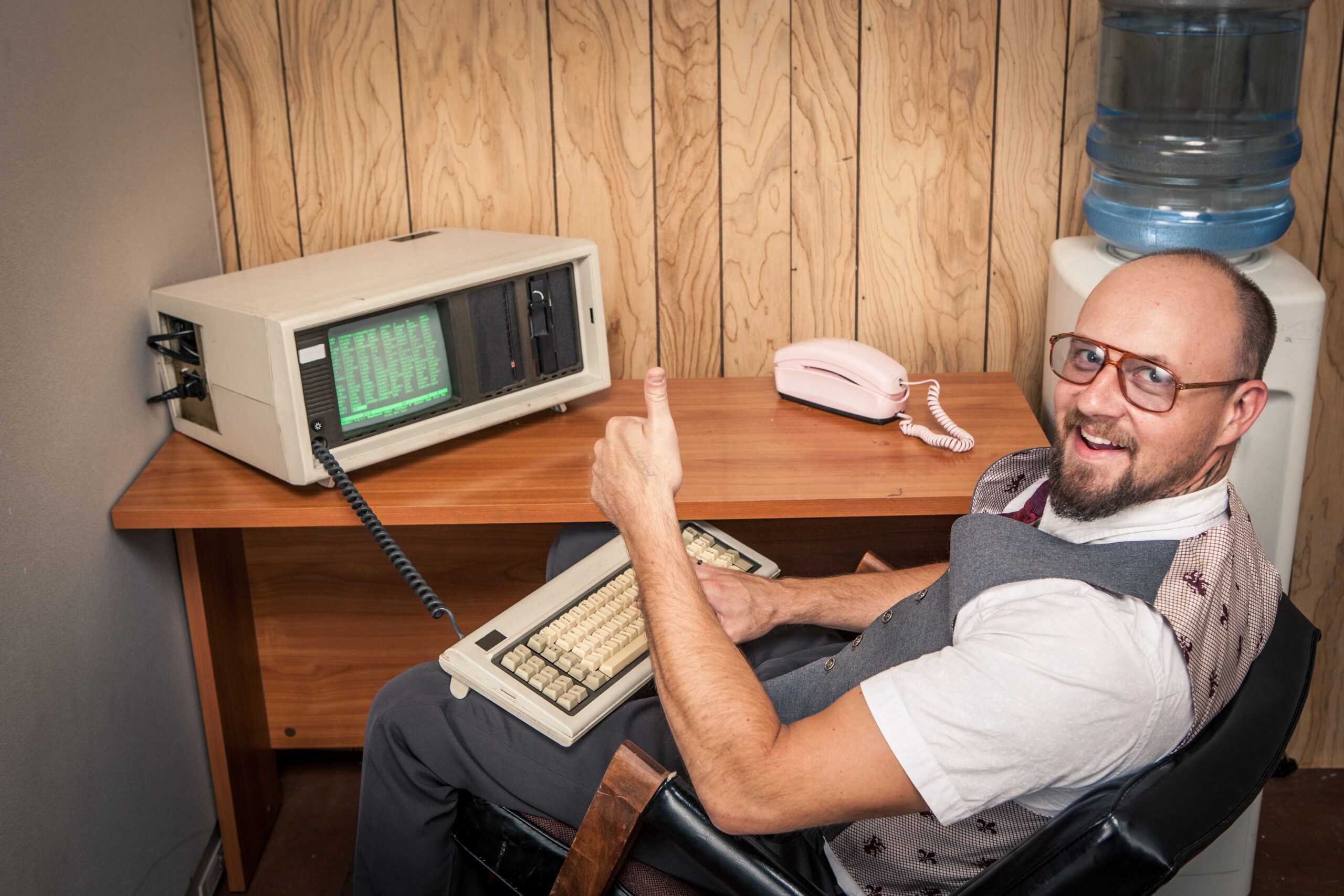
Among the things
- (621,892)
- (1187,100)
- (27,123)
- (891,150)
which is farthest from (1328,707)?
(27,123)

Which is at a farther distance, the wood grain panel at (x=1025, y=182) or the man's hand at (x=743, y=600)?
the wood grain panel at (x=1025, y=182)

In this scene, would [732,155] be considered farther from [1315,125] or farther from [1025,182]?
[1315,125]

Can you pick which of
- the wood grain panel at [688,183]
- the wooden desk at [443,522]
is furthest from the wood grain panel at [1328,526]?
the wood grain panel at [688,183]

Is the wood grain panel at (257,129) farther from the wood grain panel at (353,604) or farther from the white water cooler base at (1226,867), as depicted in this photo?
the white water cooler base at (1226,867)

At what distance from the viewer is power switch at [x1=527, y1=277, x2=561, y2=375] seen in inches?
73.0

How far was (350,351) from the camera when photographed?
168 cm

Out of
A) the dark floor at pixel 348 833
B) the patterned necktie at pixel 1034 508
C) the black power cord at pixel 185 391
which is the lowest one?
the dark floor at pixel 348 833

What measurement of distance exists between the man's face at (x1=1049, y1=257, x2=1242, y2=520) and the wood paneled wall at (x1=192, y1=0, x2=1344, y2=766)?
0.91 meters

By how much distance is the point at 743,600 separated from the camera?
1557mm

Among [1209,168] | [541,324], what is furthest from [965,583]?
[1209,168]

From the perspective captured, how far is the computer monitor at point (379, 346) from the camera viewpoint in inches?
64.2

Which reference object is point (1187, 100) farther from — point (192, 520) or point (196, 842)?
point (196, 842)

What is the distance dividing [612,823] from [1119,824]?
518 millimetres

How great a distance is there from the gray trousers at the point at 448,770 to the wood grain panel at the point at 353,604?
0.72 m
